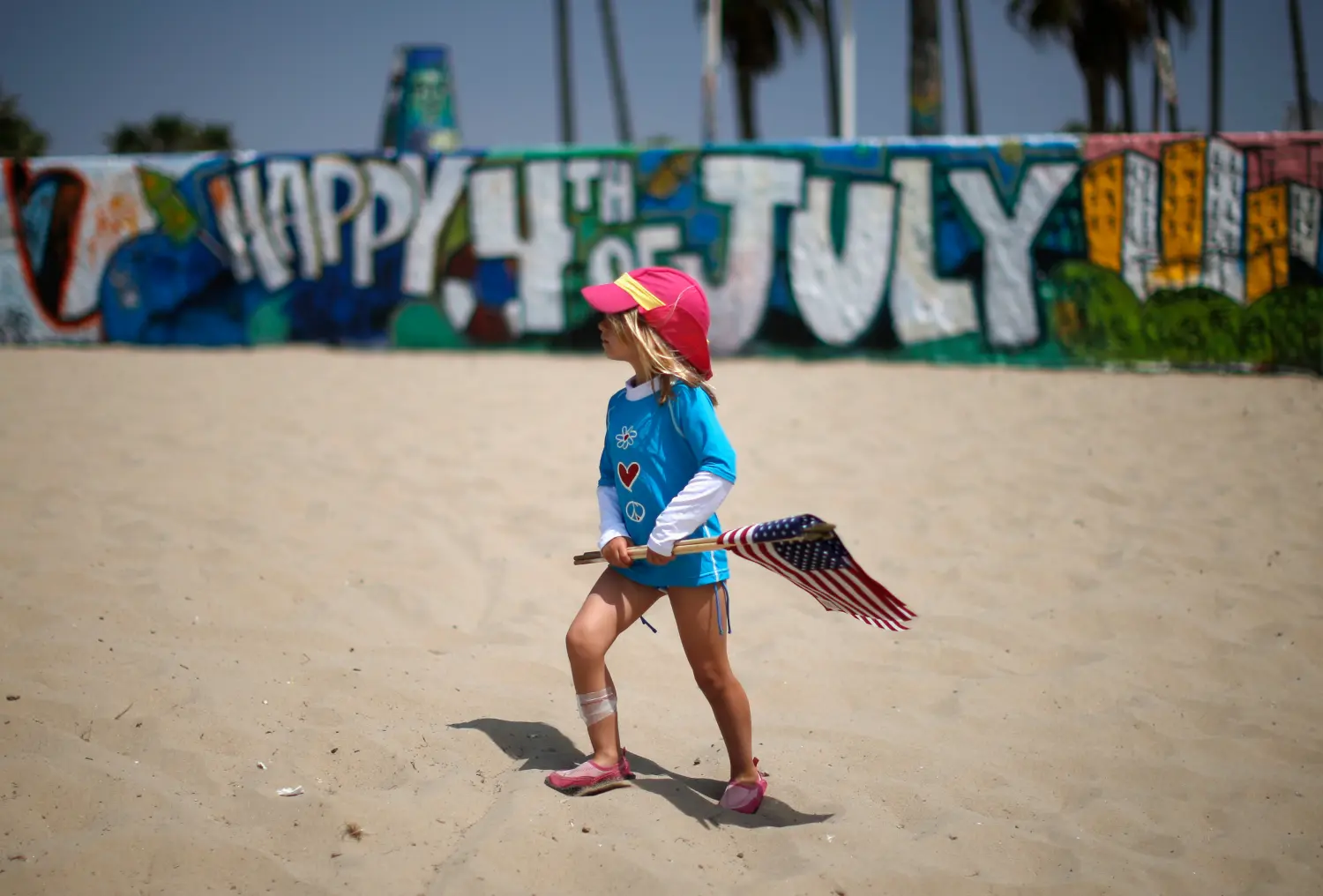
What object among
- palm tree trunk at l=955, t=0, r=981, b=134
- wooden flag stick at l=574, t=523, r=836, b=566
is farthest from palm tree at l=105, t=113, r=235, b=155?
wooden flag stick at l=574, t=523, r=836, b=566

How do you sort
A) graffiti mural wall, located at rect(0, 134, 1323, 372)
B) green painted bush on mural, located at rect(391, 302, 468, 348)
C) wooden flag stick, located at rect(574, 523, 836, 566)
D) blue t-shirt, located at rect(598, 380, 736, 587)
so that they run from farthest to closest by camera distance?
Result: green painted bush on mural, located at rect(391, 302, 468, 348) < graffiti mural wall, located at rect(0, 134, 1323, 372) < blue t-shirt, located at rect(598, 380, 736, 587) < wooden flag stick, located at rect(574, 523, 836, 566)

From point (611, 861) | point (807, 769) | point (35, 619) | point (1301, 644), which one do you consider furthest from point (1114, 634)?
point (35, 619)

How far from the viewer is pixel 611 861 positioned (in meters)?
2.70

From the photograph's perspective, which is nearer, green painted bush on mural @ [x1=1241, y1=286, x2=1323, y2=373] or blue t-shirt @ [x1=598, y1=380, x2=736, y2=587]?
blue t-shirt @ [x1=598, y1=380, x2=736, y2=587]

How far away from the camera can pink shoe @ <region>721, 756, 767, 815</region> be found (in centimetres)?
297

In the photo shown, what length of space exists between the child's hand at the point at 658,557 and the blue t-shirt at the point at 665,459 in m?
0.10

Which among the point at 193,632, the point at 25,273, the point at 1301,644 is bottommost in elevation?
the point at 1301,644

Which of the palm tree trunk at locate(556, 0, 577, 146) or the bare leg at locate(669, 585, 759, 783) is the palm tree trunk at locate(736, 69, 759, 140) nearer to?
the palm tree trunk at locate(556, 0, 577, 146)

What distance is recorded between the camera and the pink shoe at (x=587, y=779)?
9.75 ft

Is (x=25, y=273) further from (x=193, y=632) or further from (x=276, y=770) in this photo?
(x=276, y=770)

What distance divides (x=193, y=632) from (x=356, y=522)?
139 cm

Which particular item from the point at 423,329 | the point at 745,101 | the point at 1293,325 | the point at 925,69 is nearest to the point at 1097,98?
the point at 745,101

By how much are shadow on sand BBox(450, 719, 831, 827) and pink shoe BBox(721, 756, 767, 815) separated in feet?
0.06

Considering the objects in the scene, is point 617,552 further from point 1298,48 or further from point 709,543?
point 1298,48
